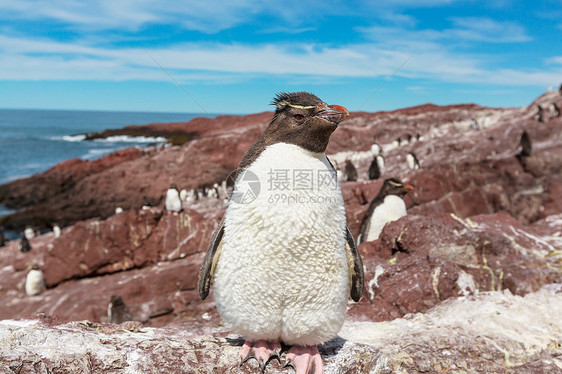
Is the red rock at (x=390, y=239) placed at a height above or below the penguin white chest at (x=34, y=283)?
above

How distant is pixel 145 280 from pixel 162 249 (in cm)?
286

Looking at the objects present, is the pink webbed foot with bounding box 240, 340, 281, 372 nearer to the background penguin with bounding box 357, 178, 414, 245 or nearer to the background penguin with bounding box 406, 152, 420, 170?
the background penguin with bounding box 357, 178, 414, 245

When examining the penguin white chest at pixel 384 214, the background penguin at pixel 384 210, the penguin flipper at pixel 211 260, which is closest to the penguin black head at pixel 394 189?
the background penguin at pixel 384 210

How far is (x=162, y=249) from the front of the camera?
1469cm

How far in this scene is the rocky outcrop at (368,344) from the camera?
287 centimetres

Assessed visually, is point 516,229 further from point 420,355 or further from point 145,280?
point 145,280

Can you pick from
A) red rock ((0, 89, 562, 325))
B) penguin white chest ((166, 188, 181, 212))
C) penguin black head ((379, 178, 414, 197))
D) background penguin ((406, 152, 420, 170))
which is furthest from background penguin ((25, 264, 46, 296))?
background penguin ((406, 152, 420, 170))

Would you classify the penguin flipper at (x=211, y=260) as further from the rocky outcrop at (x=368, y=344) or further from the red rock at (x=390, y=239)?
the red rock at (x=390, y=239)

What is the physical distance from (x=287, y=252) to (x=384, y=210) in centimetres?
728

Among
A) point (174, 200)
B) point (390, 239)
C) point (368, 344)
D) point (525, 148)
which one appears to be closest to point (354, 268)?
point (368, 344)

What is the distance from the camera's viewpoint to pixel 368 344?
155 inches

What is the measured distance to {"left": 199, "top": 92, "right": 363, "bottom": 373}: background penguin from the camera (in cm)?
281

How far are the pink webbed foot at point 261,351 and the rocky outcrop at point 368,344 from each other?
7cm

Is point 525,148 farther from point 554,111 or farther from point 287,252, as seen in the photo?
point 287,252
